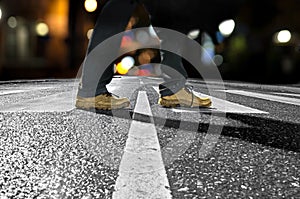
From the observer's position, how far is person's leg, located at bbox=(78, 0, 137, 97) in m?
3.72

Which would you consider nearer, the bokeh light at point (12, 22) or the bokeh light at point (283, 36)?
the bokeh light at point (283, 36)

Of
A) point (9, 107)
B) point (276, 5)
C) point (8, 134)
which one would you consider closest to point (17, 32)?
point (276, 5)

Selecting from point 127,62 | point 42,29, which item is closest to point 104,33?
point 127,62

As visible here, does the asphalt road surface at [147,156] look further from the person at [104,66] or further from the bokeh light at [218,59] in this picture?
the bokeh light at [218,59]

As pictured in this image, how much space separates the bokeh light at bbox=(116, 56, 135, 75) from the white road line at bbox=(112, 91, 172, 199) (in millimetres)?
18059

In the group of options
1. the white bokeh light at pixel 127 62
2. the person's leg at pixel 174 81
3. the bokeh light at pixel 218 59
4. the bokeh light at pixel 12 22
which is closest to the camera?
the person's leg at pixel 174 81

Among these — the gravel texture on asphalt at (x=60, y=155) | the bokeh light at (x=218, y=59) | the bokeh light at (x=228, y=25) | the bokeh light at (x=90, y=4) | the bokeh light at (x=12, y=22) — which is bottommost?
the gravel texture on asphalt at (x=60, y=155)

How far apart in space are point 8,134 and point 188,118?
1455 mm

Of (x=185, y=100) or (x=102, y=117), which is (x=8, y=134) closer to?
(x=102, y=117)

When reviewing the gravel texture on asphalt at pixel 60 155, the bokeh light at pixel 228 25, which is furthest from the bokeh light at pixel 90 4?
the gravel texture on asphalt at pixel 60 155

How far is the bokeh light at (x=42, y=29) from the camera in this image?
73.1 feet

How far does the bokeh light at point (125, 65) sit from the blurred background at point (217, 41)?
110 cm

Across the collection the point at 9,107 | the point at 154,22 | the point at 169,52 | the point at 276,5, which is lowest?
the point at 9,107

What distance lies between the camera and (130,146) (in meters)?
2.35
